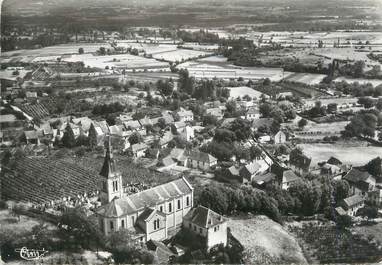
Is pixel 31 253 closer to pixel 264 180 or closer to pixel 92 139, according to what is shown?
pixel 264 180

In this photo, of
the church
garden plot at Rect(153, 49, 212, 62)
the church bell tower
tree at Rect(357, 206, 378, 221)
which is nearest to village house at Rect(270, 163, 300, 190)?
tree at Rect(357, 206, 378, 221)

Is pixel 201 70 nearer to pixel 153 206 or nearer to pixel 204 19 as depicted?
pixel 204 19

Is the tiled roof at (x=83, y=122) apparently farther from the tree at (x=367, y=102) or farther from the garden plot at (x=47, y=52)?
the tree at (x=367, y=102)

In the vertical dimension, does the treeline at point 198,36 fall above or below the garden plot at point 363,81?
above

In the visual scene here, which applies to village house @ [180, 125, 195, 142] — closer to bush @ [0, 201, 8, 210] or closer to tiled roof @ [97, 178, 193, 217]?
tiled roof @ [97, 178, 193, 217]

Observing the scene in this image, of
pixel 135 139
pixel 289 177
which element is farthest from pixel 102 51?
pixel 289 177

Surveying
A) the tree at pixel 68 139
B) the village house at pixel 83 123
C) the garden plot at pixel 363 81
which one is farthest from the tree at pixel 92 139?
the garden plot at pixel 363 81

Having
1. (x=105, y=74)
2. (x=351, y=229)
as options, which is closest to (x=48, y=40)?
(x=105, y=74)
